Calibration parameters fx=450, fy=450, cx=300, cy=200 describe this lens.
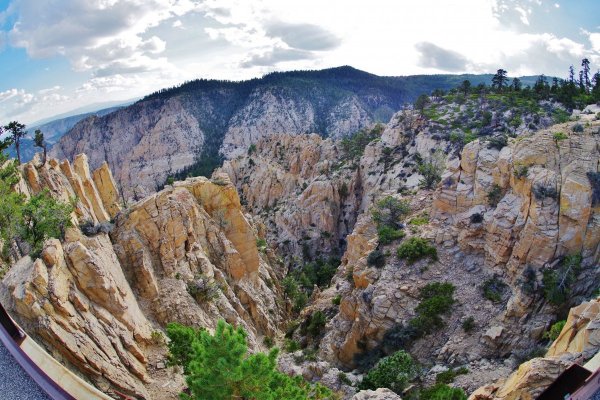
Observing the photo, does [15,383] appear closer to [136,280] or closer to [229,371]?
[229,371]

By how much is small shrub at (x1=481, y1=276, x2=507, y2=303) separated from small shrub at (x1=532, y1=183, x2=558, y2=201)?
258 inches

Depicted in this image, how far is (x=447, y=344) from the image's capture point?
29.6m

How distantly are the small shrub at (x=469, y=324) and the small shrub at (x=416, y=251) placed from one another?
6.74 m

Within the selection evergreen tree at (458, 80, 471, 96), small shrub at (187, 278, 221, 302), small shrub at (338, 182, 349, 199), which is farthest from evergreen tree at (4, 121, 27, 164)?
evergreen tree at (458, 80, 471, 96)

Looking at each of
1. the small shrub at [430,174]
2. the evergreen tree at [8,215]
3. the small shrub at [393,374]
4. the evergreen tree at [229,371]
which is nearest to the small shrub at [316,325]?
the small shrub at [393,374]

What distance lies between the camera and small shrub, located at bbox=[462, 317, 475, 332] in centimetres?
2977

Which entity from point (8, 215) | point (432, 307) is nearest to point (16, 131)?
point (8, 215)

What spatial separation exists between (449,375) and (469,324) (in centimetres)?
529

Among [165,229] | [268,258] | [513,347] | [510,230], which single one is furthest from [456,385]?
[268,258]

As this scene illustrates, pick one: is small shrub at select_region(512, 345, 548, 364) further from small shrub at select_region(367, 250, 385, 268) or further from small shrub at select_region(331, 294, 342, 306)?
small shrub at select_region(331, 294, 342, 306)

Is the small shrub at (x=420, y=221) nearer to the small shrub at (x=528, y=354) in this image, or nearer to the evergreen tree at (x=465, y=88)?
the small shrub at (x=528, y=354)

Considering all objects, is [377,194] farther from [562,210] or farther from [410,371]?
[410,371]

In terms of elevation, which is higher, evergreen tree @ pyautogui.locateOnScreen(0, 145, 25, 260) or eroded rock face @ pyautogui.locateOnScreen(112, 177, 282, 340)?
evergreen tree @ pyautogui.locateOnScreen(0, 145, 25, 260)

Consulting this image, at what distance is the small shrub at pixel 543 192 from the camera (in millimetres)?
31438
